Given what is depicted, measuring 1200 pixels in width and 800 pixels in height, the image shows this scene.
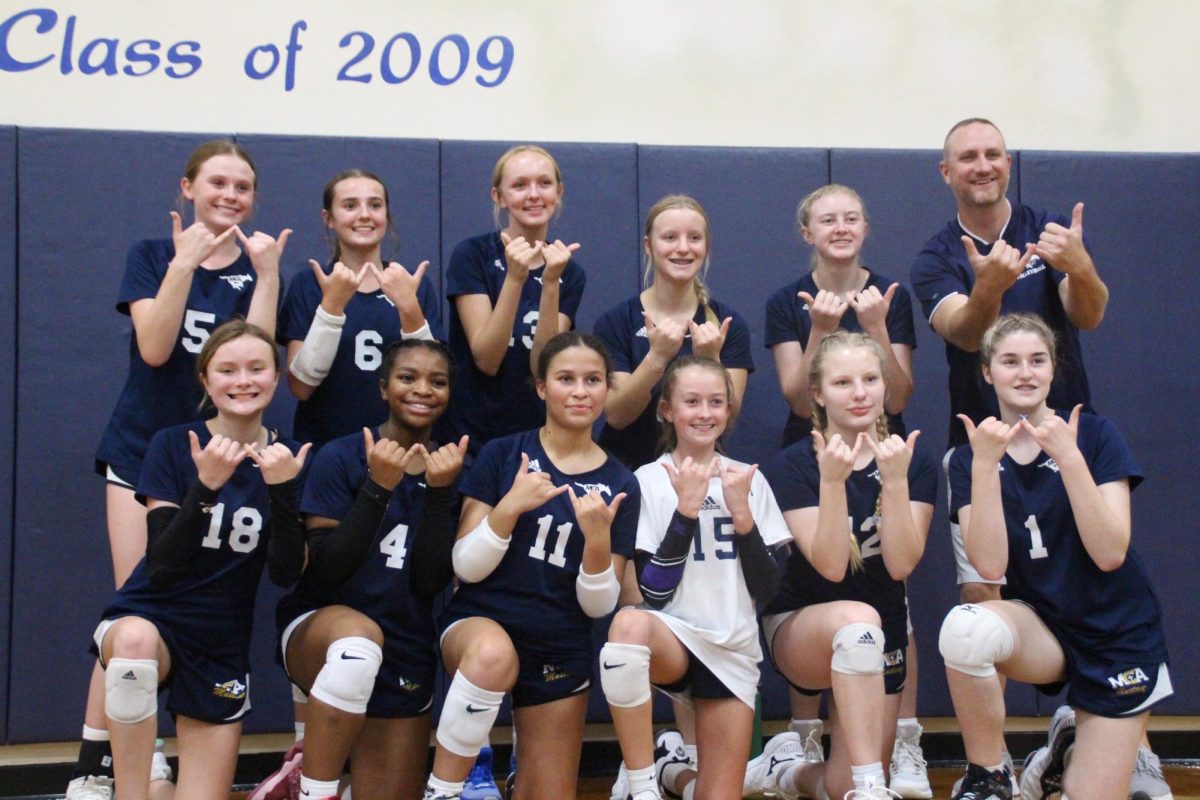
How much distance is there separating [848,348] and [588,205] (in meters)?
1.52

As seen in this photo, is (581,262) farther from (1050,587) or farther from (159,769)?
(159,769)

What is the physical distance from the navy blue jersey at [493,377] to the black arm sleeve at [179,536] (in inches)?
34.5

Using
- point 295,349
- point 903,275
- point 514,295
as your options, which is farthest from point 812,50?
point 295,349

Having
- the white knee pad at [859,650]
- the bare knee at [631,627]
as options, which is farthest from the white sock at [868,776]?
the bare knee at [631,627]

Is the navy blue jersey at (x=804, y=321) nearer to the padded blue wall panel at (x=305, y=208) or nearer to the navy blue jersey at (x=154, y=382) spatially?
the padded blue wall panel at (x=305, y=208)

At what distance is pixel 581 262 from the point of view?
171 inches

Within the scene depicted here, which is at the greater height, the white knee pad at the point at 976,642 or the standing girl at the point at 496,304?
the standing girl at the point at 496,304

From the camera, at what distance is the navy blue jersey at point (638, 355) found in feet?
11.6

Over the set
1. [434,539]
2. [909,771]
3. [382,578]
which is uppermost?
[434,539]

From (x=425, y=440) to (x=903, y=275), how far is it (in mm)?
2205

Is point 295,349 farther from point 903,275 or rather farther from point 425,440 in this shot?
point 903,275

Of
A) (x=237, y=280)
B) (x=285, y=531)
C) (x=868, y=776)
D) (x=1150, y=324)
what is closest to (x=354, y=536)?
(x=285, y=531)

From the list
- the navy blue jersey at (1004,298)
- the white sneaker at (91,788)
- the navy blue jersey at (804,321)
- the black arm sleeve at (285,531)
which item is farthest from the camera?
the navy blue jersey at (804,321)

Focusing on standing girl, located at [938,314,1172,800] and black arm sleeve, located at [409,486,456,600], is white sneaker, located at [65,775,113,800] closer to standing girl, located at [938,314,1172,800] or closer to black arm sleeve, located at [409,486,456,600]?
black arm sleeve, located at [409,486,456,600]
